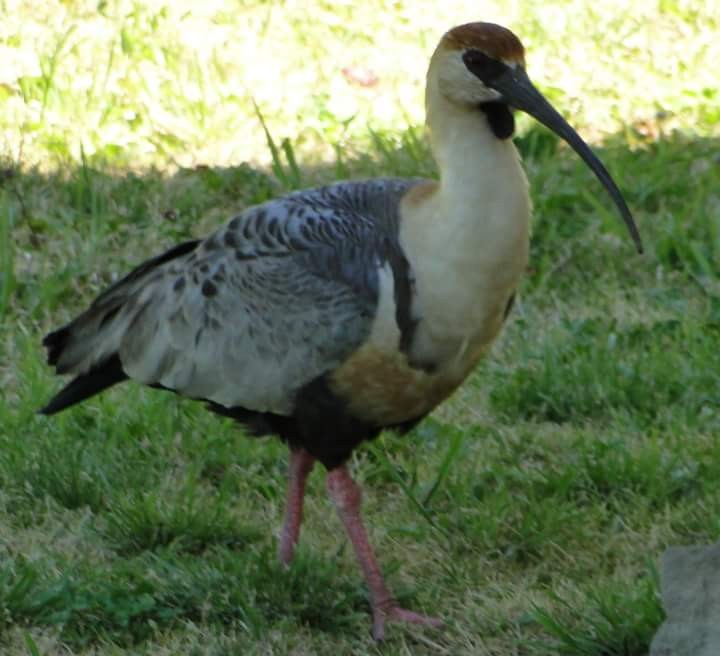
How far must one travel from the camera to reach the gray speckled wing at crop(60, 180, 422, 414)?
14.1 ft

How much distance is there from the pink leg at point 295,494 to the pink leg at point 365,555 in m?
0.17

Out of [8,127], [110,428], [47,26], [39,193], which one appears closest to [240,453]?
[110,428]

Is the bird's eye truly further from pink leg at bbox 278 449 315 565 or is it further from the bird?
pink leg at bbox 278 449 315 565

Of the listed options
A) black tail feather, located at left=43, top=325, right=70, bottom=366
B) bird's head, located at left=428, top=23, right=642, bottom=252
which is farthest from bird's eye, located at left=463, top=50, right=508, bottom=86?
black tail feather, located at left=43, top=325, right=70, bottom=366

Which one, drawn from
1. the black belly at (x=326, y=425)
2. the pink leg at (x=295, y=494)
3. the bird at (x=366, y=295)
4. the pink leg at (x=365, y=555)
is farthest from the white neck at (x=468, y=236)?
the pink leg at (x=295, y=494)

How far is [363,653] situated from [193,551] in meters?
0.65

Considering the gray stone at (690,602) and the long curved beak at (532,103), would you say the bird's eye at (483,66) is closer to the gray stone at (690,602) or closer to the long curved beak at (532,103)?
the long curved beak at (532,103)

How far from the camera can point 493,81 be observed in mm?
4219

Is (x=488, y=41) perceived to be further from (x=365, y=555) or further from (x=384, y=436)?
(x=384, y=436)

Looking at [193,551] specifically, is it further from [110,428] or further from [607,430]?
[607,430]

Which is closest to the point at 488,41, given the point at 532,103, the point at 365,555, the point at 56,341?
the point at 532,103

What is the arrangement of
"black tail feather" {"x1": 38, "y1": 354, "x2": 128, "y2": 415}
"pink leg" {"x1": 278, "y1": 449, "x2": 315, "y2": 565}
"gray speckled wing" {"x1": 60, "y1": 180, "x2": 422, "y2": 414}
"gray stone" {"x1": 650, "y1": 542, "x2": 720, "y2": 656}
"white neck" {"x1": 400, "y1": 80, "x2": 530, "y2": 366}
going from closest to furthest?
"gray stone" {"x1": 650, "y1": 542, "x2": 720, "y2": 656}
"white neck" {"x1": 400, "y1": 80, "x2": 530, "y2": 366}
"gray speckled wing" {"x1": 60, "y1": 180, "x2": 422, "y2": 414}
"pink leg" {"x1": 278, "y1": 449, "x2": 315, "y2": 565}
"black tail feather" {"x1": 38, "y1": 354, "x2": 128, "y2": 415}

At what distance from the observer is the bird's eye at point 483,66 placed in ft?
13.8

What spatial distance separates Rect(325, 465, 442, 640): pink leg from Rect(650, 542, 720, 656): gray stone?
0.73 metres
